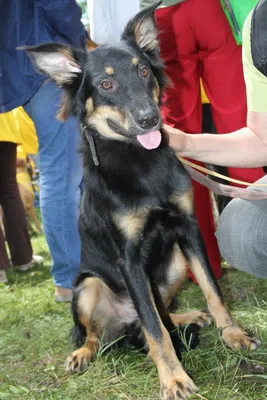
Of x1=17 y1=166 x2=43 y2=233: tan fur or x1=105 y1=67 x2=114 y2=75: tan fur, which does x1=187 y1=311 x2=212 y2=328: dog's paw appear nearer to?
x1=105 y1=67 x2=114 y2=75: tan fur

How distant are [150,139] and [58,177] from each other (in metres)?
1.38

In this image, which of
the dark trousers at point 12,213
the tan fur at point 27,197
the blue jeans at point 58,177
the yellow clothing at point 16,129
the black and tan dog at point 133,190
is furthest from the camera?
the tan fur at point 27,197

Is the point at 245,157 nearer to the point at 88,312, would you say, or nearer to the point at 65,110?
the point at 65,110

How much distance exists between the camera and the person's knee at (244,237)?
2453 mm

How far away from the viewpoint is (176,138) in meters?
2.62

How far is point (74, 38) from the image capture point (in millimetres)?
3514

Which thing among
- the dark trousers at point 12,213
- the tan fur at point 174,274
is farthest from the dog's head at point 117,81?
the dark trousers at point 12,213

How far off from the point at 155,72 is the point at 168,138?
1.26 feet

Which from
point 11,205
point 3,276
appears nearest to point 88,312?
point 3,276

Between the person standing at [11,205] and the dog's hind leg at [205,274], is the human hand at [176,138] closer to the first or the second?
the dog's hind leg at [205,274]

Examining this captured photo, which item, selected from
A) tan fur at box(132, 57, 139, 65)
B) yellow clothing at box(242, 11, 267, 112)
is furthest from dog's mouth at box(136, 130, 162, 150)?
yellow clothing at box(242, 11, 267, 112)

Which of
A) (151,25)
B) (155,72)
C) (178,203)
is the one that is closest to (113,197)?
(178,203)

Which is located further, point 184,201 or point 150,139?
point 184,201

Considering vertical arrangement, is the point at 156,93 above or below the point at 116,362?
above
